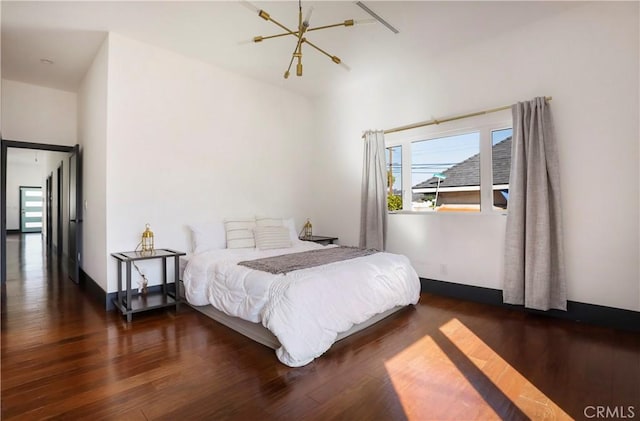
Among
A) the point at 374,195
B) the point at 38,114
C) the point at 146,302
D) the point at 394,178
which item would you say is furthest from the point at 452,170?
the point at 38,114

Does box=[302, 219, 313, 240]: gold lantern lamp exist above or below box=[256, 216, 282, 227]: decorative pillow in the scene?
below

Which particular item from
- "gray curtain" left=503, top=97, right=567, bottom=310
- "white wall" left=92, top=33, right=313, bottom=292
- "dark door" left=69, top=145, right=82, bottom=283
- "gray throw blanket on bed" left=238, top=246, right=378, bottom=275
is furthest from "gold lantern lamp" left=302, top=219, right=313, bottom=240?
"dark door" left=69, top=145, right=82, bottom=283

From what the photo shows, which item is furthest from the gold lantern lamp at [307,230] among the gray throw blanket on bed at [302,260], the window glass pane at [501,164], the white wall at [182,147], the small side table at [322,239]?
the window glass pane at [501,164]

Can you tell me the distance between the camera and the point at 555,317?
10.1 feet

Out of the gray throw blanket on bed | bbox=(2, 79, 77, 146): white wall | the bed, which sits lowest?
the bed

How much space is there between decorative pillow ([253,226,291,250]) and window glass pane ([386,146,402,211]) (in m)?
1.54

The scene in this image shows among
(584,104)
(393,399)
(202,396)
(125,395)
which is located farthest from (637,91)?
(125,395)

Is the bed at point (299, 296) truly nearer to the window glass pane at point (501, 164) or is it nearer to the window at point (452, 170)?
the window at point (452, 170)

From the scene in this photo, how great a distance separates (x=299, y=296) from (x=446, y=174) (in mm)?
2670

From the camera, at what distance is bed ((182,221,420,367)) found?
2250 millimetres

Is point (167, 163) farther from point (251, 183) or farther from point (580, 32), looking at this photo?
point (580, 32)

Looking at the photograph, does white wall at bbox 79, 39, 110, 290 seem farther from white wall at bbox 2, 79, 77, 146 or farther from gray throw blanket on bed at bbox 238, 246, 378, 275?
gray throw blanket on bed at bbox 238, 246, 378, 275

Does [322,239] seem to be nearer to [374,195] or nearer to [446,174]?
[374,195]

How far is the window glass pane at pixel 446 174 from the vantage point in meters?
3.79
